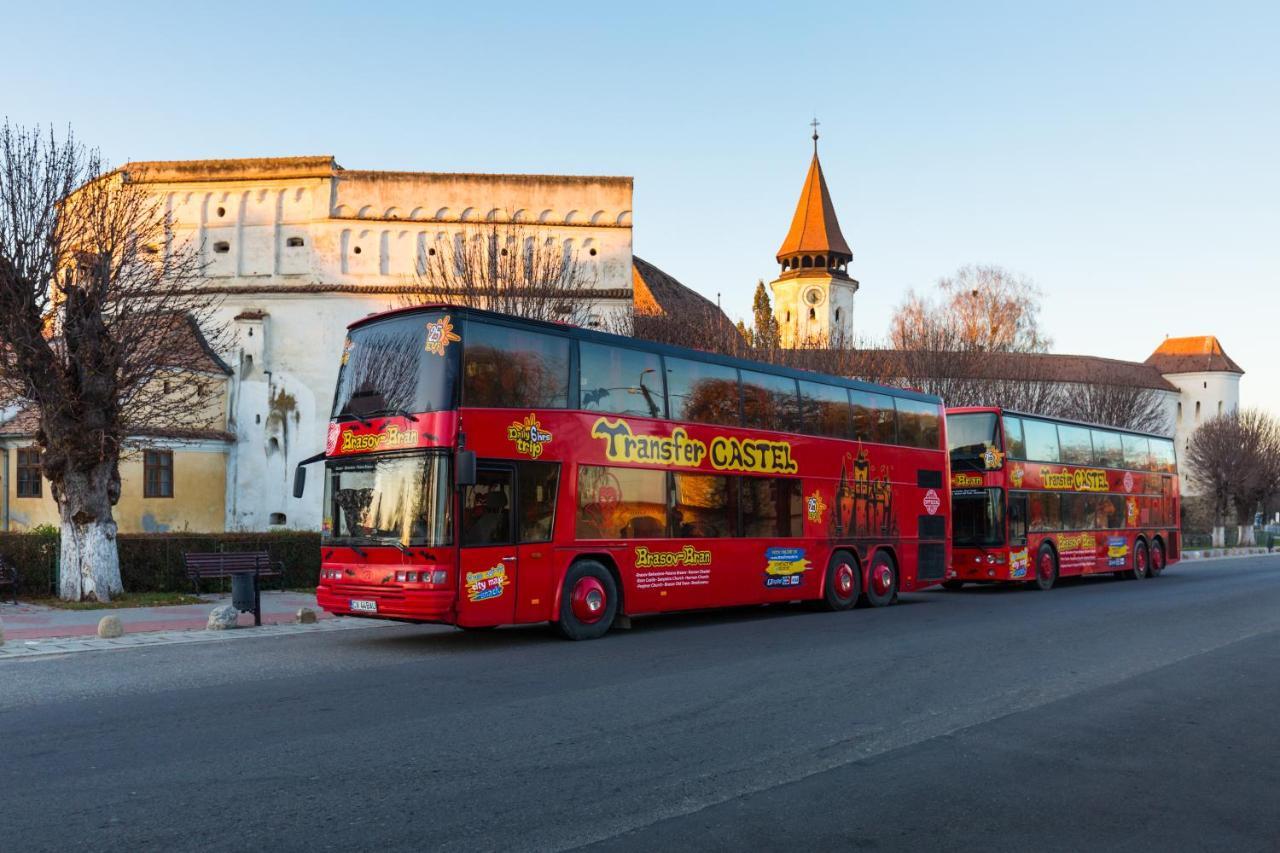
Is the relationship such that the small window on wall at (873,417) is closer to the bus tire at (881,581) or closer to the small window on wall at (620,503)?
the bus tire at (881,581)

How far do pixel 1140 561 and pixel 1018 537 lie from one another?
8.02 meters

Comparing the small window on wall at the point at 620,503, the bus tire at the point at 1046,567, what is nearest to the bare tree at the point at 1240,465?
the bus tire at the point at 1046,567

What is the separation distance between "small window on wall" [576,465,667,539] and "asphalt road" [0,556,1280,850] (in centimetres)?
163

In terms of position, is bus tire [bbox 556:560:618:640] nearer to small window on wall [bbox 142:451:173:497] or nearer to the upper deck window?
the upper deck window

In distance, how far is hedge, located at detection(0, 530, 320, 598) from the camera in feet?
65.2

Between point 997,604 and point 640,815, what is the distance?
16.1m

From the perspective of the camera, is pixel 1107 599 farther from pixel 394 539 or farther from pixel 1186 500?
pixel 1186 500

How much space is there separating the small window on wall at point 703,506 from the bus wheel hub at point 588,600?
1.64 metres

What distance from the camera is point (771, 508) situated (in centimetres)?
1714

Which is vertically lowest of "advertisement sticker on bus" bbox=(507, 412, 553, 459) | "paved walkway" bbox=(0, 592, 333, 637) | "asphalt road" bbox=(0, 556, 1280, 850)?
"paved walkway" bbox=(0, 592, 333, 637)

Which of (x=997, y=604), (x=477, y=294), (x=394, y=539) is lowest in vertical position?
(x=997, y=604)

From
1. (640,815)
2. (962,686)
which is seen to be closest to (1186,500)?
(962,686)

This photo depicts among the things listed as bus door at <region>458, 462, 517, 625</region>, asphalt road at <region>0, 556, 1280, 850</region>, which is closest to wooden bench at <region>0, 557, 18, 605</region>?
asphalt road at <region>0, 556, 1280, 850</region>

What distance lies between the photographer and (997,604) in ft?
66.7
